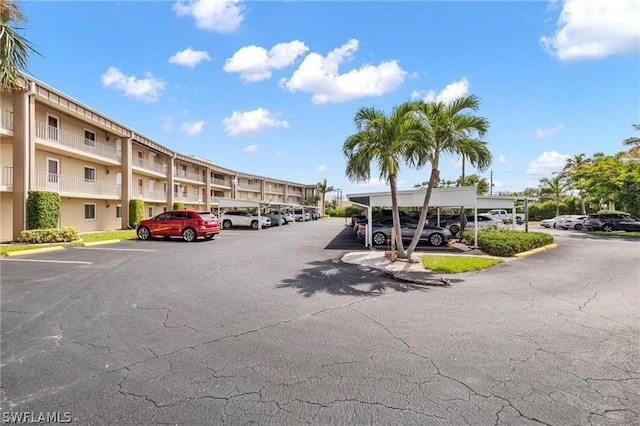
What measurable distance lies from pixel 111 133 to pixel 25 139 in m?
8.62

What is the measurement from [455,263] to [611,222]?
23351mm

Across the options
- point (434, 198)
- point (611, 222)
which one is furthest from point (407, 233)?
point (611, 222)

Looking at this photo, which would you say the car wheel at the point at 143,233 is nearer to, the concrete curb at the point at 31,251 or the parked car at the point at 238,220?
the concrete curb at the point at 31,251

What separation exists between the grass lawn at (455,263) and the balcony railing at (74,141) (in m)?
20.1

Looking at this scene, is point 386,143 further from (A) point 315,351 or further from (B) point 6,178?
(B) point 6,178

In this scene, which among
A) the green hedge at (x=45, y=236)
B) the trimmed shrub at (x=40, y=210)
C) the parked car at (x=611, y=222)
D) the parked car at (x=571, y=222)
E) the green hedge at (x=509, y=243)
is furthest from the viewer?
the parked car at (x=571, y=222)

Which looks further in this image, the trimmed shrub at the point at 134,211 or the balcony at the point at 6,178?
the trimmed shrub at the point at 134,211

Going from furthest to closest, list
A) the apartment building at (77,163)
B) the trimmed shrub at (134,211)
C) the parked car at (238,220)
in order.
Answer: the parked car at (238,220) → the trimmed shrub at (134,211) → the apartment building at (77,163)

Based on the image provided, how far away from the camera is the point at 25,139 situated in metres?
14.8

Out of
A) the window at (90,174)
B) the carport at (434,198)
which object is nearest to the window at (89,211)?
the window at (90,174)

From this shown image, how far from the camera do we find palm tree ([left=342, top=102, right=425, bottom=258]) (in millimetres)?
10734

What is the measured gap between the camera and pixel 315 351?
3.97m

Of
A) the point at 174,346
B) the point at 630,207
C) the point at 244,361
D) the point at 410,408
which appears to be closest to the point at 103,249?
the point at 174,346

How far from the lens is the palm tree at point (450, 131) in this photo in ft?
35.1
